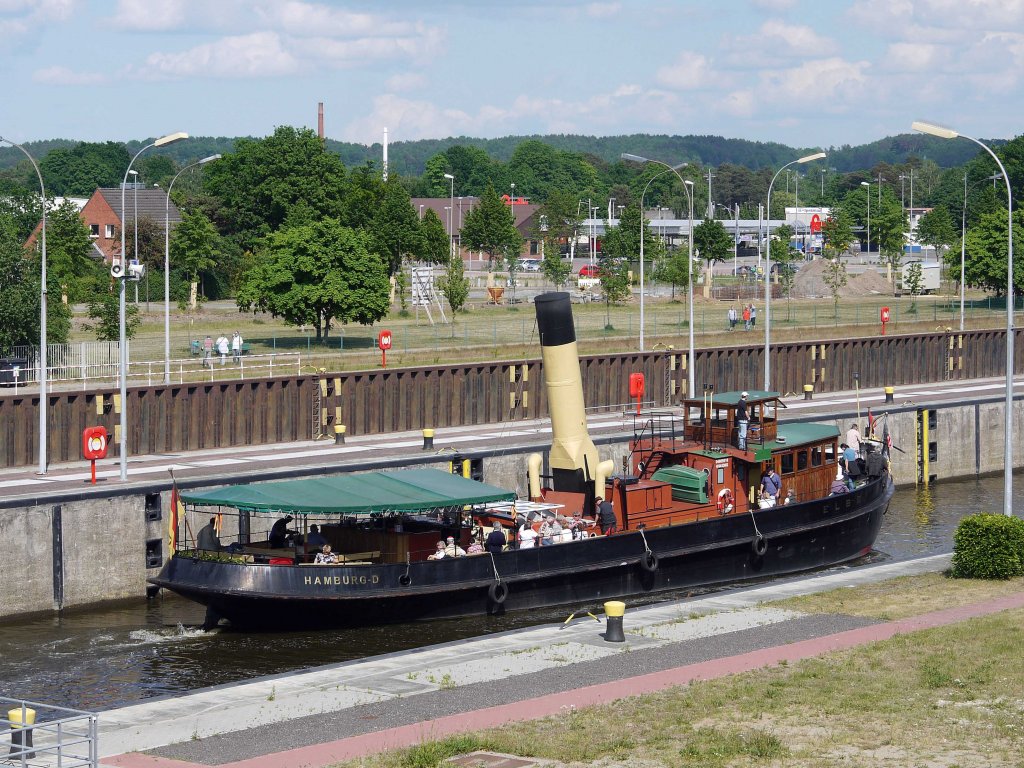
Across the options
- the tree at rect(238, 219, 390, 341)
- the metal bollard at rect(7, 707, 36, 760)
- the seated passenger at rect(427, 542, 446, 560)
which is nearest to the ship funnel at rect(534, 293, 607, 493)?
the seated passenger at rect(427, 542, 446, 560)

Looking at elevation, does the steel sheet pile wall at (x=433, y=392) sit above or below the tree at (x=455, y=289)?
below

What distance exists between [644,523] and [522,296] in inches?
2630

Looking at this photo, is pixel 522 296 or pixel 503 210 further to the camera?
pixel 503 210

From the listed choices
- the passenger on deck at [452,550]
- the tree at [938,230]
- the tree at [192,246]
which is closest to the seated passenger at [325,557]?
the passenger on deck at [452,550]

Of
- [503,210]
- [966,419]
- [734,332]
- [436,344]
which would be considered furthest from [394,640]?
[503,210]

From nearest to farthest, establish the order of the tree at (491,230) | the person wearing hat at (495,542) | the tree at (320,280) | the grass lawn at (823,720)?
the grass lawn at (823,720)
the person wearing hat at (495,542)
the tree at (320,280)
the tree at (491,230)

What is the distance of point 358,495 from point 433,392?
22853mm

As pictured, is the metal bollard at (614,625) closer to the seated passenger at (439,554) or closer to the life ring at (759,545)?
the seated passenger at (439,554)

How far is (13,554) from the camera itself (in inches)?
1348

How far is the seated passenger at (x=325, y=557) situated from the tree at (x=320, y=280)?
3664 cm

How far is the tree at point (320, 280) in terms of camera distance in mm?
68000

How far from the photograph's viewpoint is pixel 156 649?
103 feet

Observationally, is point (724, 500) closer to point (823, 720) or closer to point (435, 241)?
point (823, 720)

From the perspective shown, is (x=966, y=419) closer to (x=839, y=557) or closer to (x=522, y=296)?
(x=839, y=557)
